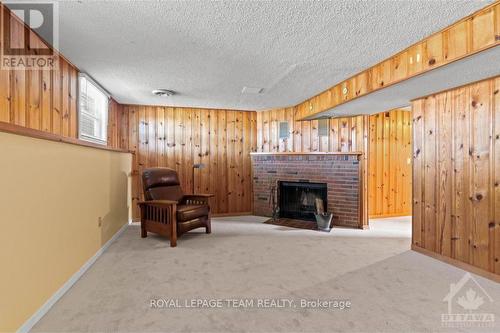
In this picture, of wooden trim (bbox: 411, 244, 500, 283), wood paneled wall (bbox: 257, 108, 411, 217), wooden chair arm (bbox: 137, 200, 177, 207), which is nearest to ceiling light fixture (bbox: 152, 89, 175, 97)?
wooden chair arm (bbox: 137, 200, 177, 207)

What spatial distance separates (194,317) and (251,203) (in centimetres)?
361

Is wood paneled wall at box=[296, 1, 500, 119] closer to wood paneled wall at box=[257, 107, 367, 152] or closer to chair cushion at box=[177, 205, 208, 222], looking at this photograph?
wood paneled wall at box=[257, 107, 367, 152]

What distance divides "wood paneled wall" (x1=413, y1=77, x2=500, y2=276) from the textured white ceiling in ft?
3.20

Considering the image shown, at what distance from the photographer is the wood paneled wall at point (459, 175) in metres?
2.37

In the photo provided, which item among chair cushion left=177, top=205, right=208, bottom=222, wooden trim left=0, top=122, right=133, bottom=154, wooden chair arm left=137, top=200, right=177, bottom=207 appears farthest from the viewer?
chair cushion left=177, top=205, right=208, bottom=222

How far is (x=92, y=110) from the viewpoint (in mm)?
3627

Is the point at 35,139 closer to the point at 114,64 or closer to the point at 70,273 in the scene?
the point at 70,273

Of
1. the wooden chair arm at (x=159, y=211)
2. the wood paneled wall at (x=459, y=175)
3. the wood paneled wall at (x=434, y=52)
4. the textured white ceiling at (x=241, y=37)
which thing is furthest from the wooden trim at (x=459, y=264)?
the wooden chair arm at (x=159, y=211)

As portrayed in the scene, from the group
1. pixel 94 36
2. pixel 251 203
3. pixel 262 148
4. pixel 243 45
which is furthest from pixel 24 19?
pixel 251 203

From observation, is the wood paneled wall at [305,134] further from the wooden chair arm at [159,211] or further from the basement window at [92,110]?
the basement window at [92,110]

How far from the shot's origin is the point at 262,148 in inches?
206

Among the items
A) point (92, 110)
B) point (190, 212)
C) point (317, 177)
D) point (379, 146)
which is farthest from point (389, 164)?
point (92, 110)

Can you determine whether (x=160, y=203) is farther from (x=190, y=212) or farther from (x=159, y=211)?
(x=190, y=212)

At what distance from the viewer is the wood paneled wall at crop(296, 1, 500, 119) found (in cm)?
173
